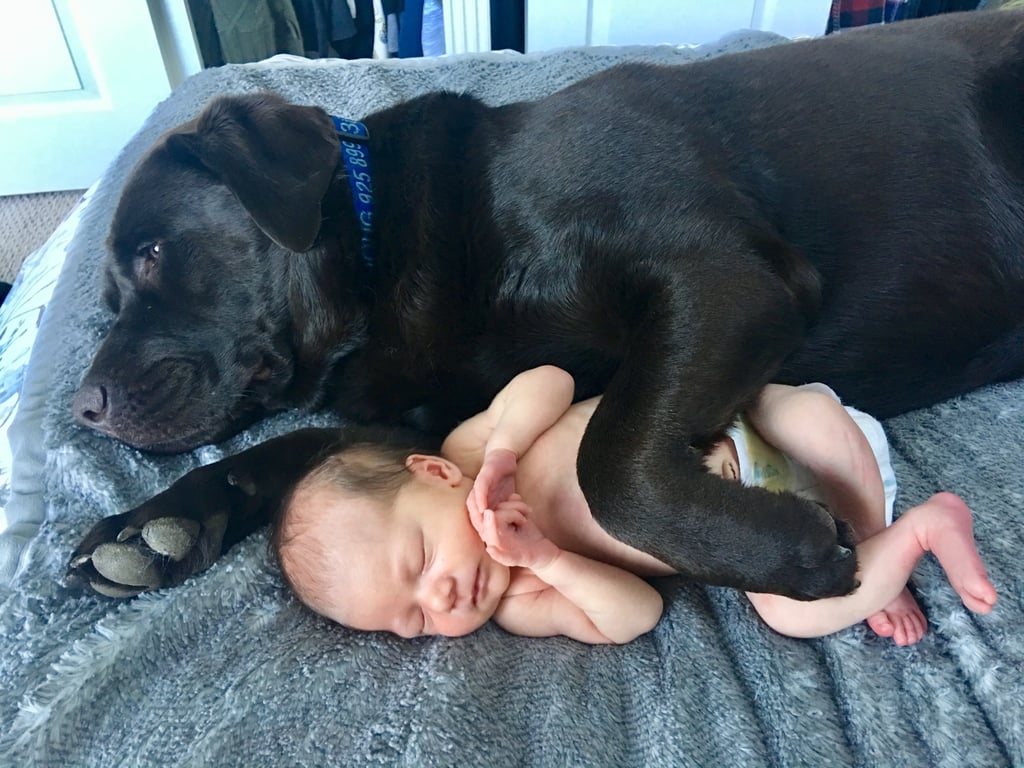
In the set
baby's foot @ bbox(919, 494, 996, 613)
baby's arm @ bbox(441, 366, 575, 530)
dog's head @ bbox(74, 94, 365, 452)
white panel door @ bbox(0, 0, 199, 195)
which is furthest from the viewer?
white panel door @ bbox(0, 0, 199, 195)

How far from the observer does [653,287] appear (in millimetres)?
1205

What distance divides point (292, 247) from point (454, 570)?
542mm

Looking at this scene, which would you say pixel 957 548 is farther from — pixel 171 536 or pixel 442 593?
pixel 171 536

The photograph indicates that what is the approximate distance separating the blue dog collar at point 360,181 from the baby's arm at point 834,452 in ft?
2.34

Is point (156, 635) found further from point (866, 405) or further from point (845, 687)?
point (866, 405)

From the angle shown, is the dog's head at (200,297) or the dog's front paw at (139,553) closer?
the dog's front paw at (139,553)

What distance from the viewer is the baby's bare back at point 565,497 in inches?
50.8

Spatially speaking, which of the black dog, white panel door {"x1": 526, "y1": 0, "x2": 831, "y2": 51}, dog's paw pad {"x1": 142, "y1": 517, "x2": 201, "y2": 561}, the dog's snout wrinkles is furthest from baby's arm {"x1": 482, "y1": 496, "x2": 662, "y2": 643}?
white panel door {"x1": 526, "y1": 0, "x2": 831, "y2": 51}

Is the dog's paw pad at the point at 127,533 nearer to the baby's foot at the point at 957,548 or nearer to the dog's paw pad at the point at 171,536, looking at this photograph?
the dog's paw pad at the point at 171,536

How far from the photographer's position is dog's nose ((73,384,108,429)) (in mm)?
1372

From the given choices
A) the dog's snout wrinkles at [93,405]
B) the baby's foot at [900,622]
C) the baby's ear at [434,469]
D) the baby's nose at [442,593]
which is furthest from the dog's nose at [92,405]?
the baby's foot at [900,622]

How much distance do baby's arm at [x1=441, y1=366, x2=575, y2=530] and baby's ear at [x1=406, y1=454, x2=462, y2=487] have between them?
0.15ft

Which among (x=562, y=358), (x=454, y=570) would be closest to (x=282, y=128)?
(x=562, y=358)

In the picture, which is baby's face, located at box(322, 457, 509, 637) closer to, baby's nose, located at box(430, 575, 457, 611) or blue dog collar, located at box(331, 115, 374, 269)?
baby's nose, located at box(430, 575, 457, 611)
